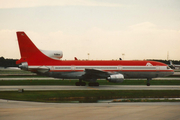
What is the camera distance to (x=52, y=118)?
48.2ft

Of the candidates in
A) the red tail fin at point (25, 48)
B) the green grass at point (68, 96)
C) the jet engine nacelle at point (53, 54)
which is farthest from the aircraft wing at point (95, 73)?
the green grass at point (68, 96)

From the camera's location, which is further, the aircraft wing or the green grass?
the aircraft wing

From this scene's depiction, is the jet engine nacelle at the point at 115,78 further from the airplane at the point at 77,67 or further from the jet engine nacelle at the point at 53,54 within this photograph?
the jet engine nacelle at the point at 53,54

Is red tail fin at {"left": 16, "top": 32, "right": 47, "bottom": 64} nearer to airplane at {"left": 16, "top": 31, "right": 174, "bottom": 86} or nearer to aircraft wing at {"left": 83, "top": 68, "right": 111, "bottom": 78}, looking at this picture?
airplane at {"left": 16, "top": 31, "right": 174, "bottom": 86}

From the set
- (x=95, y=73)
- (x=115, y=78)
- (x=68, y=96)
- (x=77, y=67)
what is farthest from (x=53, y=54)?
(x=68, y=96)

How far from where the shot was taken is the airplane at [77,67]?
1661 inches

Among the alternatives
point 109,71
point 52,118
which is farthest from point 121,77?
point 52,118

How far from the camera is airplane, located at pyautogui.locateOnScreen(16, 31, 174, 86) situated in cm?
4219

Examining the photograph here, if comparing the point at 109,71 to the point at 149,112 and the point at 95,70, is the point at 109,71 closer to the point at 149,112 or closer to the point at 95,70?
the point at 95,70

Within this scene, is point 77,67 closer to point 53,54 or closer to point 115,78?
point 53,54

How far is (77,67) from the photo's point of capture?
4362cm

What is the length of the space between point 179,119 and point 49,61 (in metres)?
31.2

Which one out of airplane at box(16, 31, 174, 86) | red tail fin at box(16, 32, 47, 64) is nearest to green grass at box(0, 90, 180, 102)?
airplane at box(16, 31, 174, 86)

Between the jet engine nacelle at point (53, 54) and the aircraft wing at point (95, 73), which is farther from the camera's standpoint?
the jet engine nacelle at point (53, 54)
